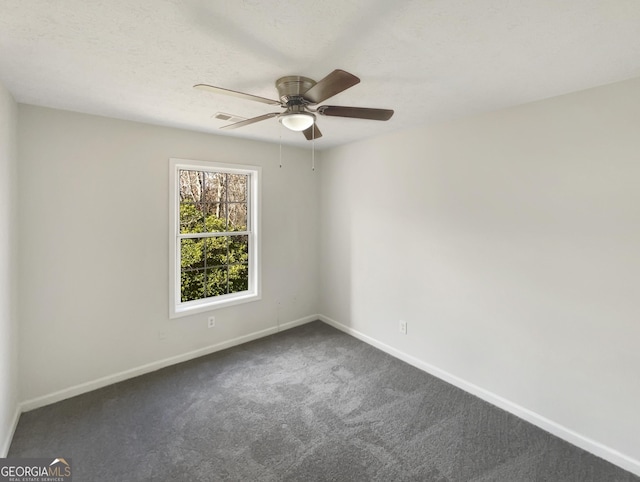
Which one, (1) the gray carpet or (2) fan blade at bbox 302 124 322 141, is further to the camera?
(2) fan blade at bbox 302 124 322 141

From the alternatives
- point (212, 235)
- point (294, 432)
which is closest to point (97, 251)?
point (212, 235)

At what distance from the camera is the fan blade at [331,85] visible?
57.1 inches

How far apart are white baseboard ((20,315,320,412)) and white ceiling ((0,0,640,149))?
7.94 feet

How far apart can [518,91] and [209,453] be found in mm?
3284

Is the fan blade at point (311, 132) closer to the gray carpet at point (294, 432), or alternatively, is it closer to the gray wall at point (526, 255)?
the gray wall at point (526, 255)

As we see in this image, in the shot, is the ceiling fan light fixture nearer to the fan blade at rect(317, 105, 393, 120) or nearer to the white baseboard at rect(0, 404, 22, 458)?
the fan blade at rect(317, 105, 393, 120)

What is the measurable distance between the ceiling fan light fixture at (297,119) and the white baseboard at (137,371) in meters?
2.75

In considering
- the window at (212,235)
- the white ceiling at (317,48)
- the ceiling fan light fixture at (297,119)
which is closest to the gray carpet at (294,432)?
the window at (212,235)

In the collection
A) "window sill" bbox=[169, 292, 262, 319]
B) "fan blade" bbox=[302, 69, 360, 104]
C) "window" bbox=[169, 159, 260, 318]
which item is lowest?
"window sill" bbox=[169, 292, 262, 319]

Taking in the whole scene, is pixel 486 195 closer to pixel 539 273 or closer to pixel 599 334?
pixel 539 273

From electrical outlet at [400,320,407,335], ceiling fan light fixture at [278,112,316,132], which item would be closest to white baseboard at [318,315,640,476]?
electrical outlet at [400,320,407,335]

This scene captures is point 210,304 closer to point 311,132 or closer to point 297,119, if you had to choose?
point 311,132

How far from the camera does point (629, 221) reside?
6.45 feet

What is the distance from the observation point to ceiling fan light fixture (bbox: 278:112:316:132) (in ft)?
6.15
